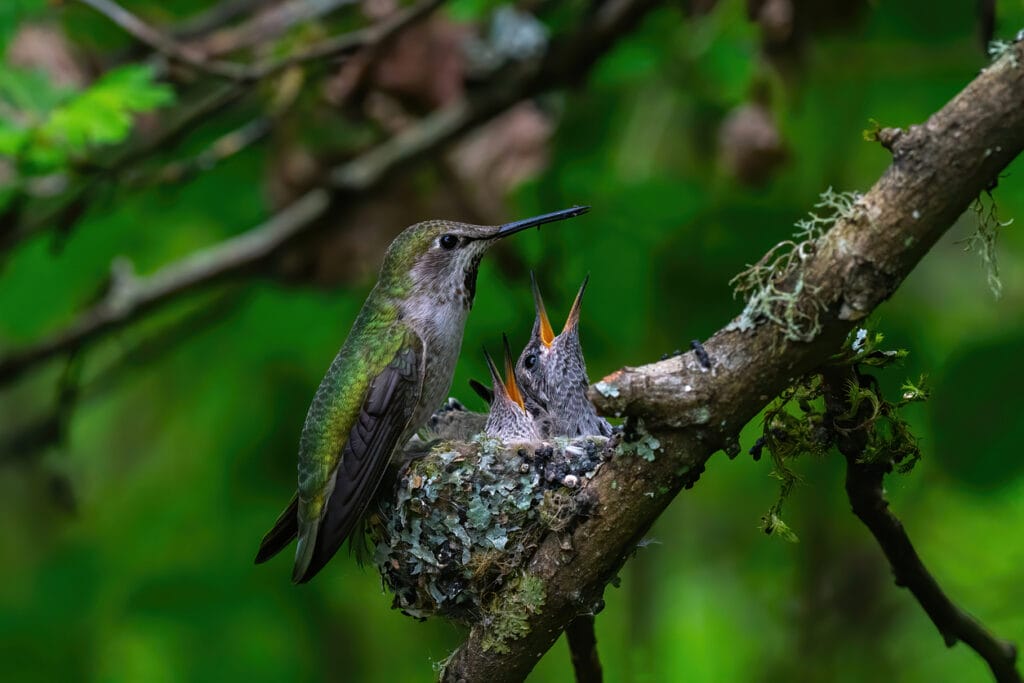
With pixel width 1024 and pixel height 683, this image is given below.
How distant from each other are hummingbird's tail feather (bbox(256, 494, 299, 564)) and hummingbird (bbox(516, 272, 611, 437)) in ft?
3.56

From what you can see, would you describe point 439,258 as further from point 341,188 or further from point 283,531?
point 341,188

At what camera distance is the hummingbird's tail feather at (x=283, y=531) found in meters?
3.27

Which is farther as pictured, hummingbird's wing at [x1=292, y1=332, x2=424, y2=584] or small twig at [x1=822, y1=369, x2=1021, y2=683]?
hummingbird's wing at [x1=292, y1=332, x2=424, y2=584]

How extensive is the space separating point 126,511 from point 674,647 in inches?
126

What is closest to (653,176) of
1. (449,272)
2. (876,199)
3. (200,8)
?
(449,272)

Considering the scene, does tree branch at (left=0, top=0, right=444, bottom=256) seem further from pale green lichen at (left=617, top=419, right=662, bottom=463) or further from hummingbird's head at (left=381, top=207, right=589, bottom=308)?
pale green lichen at (left=617, top=419, right=662, bottom=463)

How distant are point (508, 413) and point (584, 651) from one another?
1.39m

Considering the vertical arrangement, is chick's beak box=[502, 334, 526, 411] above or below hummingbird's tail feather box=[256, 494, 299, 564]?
below

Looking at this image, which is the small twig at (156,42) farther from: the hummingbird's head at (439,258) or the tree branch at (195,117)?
the hummingbird's head at (439,258)

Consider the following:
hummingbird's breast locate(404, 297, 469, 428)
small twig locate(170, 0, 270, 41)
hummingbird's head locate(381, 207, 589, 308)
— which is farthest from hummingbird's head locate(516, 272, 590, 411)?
small twig locate(170, 0, 270, 41)

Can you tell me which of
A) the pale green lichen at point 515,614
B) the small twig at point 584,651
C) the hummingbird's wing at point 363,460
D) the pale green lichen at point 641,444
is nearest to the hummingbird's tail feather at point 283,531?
the hummingbird's wing at point 363,460

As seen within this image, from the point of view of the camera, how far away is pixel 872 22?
170 inches

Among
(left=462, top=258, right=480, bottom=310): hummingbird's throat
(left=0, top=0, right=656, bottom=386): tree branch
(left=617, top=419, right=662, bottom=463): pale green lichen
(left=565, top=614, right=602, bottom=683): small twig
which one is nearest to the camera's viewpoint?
(left=617, top=419, right=662, bottom=463): pale green lichen

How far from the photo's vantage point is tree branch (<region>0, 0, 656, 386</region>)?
4691mm
